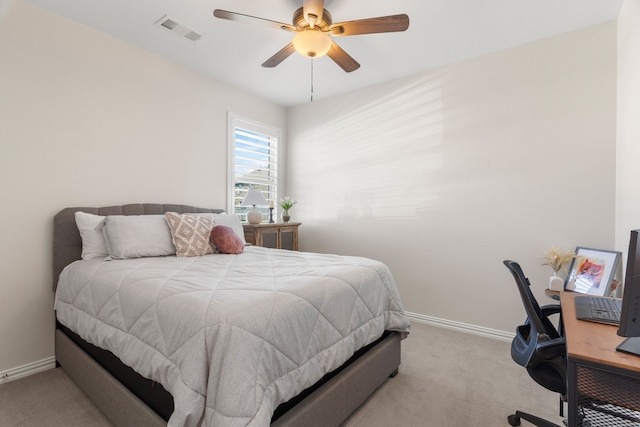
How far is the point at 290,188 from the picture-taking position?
15.1 ft

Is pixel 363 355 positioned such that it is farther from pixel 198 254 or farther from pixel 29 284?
pixel 29 284

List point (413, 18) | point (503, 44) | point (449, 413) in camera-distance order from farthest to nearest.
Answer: point (503, 44) < point (413, 18) < point (449, 413)

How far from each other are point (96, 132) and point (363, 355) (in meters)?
2.75

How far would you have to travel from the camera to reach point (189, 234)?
2.55 meters

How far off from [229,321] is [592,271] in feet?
8.81

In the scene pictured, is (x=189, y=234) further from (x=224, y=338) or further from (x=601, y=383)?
(x=601, y=383)

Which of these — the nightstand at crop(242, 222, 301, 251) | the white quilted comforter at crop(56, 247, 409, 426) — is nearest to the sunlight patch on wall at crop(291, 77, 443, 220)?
the nightstand at crop(242, 222, 301, 251)

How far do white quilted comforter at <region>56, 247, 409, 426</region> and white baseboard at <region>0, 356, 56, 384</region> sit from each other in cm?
51

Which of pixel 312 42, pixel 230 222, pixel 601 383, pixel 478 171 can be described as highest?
pixel 312 42

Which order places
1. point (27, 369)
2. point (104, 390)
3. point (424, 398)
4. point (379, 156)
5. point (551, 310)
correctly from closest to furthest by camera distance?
point (104, 390)
point (551, 310)
point (424, 398)
point (27, 369)
point (379, 156)

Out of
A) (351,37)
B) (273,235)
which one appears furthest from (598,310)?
(273,235)

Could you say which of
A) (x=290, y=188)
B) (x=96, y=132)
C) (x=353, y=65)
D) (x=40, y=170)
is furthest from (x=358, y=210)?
(x=40, y=170)

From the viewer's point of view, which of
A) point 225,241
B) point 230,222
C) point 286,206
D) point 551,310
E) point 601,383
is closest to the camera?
point 601,383

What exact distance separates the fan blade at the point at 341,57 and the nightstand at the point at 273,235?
6.33 feet
